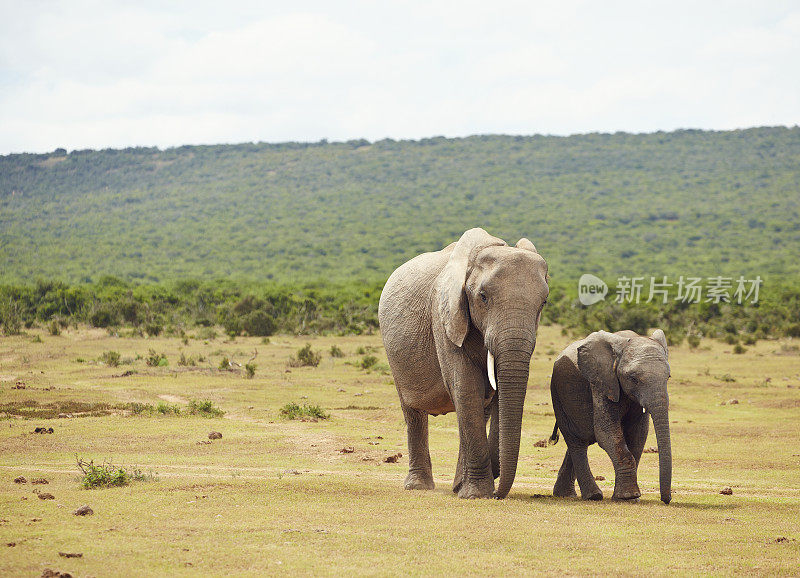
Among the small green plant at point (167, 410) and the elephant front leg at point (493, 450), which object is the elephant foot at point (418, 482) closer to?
the elephant front leg at point (493, 450)

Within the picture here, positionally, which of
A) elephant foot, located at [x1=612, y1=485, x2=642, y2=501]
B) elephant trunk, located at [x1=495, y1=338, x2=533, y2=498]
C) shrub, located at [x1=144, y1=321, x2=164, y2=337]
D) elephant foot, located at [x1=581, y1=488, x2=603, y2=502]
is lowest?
shrub, located at [x1=144, y1=321, x2=164, y2=337]

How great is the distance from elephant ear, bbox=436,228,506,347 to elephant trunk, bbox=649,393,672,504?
88.6 inches

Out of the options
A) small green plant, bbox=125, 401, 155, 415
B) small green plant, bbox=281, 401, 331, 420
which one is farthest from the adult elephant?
small green plant, bbox=125, 401, 155, 415

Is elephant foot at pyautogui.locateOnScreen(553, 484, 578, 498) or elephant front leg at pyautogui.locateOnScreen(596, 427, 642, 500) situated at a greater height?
elephant front leg at pyautogui.locateOnScreen(596, 427, 642, 500)

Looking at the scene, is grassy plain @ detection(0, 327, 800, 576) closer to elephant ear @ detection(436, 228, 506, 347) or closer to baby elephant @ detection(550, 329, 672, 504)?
baby elephant @ detection(550, 329, 672, 504)

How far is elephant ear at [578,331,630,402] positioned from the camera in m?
10.9

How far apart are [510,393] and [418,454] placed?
241 centimetres

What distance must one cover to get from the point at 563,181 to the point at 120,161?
5788cm

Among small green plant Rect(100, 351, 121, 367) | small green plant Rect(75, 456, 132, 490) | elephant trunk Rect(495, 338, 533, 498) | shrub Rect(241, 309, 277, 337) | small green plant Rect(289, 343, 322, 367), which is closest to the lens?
elephant trunk Rect(495, 338, 533, 498)

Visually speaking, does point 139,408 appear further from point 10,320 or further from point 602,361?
point 10,320

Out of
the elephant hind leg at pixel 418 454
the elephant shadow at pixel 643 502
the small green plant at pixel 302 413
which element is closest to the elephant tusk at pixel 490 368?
the elephant shadow at pixel 643 502

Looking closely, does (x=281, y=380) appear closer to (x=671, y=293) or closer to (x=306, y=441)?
(x=306, y=441)

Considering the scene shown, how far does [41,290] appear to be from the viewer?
165 ft

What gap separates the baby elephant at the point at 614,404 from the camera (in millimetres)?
10586
